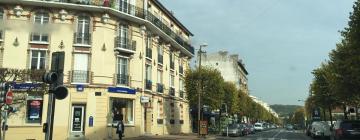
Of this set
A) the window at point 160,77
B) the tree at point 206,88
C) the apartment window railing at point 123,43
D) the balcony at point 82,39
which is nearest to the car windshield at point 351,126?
the apartment window railing at point 123,43

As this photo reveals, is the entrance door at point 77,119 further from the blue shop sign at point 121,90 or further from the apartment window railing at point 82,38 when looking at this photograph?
the apartment window railing at point 82,38

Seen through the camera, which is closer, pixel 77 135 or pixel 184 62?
pixel 77 135

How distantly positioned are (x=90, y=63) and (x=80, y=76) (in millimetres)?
1308

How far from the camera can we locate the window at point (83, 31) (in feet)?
108

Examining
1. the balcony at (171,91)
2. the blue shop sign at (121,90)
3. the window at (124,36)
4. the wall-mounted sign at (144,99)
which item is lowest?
the wall-mounted sign at (144,99)

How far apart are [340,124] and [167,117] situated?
71.6 feet

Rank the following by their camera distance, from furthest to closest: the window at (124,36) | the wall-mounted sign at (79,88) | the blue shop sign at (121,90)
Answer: the window at (124,36) → the blue shop sign at (121,90) → the wall-mounted sign at (79,88)

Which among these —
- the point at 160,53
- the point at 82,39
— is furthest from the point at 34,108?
the point at 160,53

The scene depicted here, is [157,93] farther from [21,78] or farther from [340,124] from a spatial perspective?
[340,124]

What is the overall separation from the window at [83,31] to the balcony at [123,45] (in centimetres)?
249

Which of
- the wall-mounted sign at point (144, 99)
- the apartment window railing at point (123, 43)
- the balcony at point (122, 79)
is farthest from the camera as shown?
the wall-mounted sign at point (144, 99)

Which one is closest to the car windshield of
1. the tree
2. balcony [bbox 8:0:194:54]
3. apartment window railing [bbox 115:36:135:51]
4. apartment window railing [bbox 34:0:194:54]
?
apartment window railing [bbox 115:36:135:51]

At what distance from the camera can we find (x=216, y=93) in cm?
4759

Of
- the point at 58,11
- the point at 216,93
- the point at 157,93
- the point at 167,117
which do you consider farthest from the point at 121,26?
the point at 216,93
